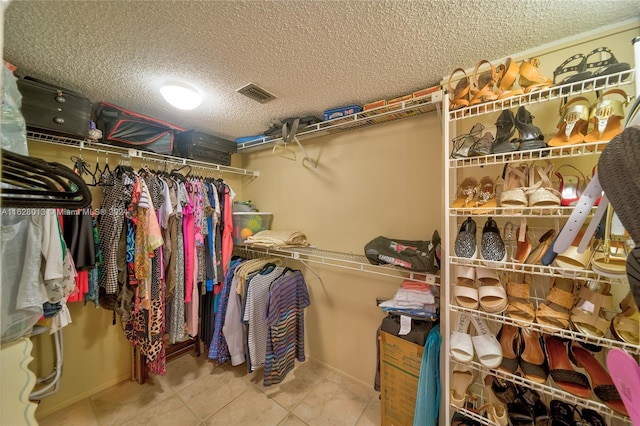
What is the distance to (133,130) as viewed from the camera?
1681mm

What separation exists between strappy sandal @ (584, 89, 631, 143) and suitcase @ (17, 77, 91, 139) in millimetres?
2556

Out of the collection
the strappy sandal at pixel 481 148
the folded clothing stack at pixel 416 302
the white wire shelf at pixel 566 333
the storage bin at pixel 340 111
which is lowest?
the folded clothing stack at pixel 416 302

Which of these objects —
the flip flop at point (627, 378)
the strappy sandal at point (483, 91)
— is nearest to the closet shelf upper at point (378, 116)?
the strappy sandal at point (483, 91)

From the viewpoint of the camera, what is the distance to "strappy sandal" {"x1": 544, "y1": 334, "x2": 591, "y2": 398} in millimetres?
896

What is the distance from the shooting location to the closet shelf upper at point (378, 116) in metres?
1.36

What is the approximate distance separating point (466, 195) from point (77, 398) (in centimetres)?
291

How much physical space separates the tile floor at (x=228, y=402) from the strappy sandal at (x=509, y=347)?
0.94m

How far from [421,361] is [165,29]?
2.04 metres

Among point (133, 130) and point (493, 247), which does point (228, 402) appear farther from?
point (133, 130)

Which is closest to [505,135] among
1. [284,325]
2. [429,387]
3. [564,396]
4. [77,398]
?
[564,396]

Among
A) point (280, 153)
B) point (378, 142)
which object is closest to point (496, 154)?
point (378, 142)

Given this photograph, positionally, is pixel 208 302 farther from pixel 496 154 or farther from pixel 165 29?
pixel 496 154

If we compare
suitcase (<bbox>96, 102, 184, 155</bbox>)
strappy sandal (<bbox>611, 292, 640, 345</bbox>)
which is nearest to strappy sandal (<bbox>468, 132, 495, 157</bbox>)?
strappy sandal (<bbox>611, 292, 640, 345</bbox>)

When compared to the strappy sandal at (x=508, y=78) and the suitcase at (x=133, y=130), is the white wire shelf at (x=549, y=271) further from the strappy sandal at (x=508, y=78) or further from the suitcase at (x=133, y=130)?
the suitcase at (x=133, y=130)
